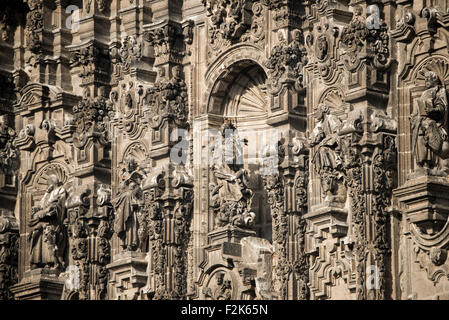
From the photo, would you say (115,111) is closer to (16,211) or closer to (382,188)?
(16,211)

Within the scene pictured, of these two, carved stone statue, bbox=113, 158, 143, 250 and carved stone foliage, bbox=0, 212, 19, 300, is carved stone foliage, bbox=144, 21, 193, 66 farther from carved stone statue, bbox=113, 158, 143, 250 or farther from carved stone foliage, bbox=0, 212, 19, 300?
carved stone foliage, bbox=0, 212, 19, 300

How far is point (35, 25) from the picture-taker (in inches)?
1795

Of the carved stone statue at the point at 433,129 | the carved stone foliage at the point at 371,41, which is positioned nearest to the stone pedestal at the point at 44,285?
the carved stone foliage at the point at 371,41

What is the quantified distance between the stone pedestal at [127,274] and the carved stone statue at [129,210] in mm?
279

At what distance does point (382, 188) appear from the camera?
35.8m

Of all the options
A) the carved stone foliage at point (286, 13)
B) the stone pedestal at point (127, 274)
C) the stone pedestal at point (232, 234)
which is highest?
the carved stone foliage at point (286, 13)

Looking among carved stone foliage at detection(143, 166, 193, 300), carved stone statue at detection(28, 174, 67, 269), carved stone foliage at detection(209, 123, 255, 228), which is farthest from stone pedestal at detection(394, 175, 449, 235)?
carved stone statue at detection(28, 174, 67, 269)

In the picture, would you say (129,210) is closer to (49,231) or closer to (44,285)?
(49,231)

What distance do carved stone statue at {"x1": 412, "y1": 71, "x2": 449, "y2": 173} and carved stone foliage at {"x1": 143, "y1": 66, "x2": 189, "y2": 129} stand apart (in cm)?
726

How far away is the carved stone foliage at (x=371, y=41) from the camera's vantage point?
119ft

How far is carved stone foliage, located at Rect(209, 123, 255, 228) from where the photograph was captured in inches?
1544

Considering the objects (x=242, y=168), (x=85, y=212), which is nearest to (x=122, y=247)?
(x=85, y=212)

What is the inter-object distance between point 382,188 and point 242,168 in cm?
452

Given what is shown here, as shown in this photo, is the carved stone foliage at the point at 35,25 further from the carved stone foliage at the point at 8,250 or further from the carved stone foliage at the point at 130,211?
the carved stone foliage at the point at 130,211
